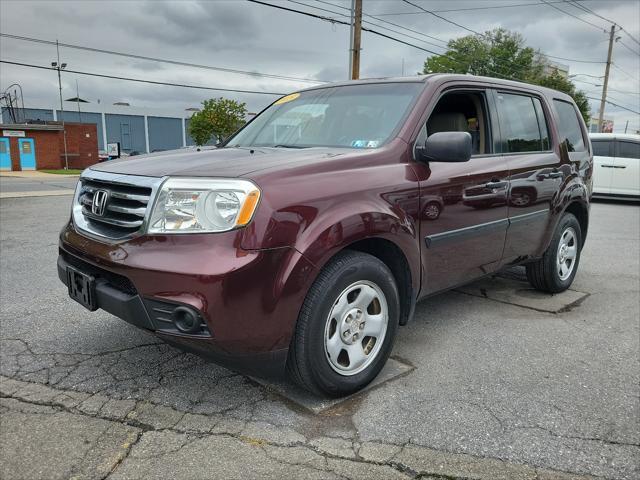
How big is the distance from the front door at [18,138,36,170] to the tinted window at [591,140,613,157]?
37160 millimetres

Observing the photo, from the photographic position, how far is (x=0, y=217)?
9750 mm

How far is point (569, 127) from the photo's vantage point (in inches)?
195

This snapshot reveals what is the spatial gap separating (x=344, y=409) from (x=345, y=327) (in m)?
0.43

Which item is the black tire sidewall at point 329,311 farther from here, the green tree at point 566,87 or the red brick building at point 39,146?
the green tree at point 566,87

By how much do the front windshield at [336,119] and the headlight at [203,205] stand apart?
3.55 ft

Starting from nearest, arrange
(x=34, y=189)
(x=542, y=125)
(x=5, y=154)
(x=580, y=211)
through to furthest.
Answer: (x=542, y=125)
(x=580, y=211)
(x=34, y=189)
(x=5, y=154)

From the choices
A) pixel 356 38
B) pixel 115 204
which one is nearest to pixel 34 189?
pixel 356 38

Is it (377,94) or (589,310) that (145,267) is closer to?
(377,94)

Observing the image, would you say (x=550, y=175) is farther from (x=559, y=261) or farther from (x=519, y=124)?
(x=559, y=261)

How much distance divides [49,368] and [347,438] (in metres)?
1.91

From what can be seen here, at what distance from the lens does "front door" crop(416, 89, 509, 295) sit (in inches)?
128

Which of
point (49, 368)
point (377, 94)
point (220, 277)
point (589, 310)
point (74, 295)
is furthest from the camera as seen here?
point (589, 310)

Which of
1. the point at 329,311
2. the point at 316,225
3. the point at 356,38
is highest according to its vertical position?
the point at 356,38

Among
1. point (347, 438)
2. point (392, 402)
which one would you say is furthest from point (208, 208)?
point (392, 402)
